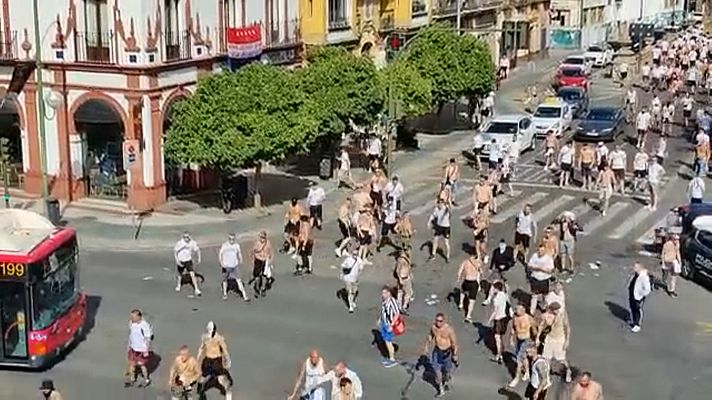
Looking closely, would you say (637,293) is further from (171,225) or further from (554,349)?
(171,225)

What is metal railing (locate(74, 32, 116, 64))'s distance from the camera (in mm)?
34094

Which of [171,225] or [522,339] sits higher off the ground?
[522,339]

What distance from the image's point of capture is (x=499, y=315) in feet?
69.8

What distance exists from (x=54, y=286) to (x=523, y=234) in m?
12.0

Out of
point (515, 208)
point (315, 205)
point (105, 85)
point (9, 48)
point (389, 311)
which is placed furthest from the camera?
point (9, 48)

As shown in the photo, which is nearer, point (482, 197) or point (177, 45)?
point (482, 197)

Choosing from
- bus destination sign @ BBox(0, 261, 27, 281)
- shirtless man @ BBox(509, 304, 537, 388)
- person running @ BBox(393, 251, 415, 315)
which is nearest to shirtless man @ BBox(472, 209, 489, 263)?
person running @ BBox(393, 251, 415, 315)

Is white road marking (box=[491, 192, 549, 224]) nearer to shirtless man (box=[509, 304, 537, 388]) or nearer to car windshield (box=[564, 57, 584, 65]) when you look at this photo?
shirtless man (box=[509, 304, 537, 388])

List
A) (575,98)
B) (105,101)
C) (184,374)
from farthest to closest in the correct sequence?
1. (575,98)
2. (105,101)
3. (184,374)

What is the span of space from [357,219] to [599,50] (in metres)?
53.0

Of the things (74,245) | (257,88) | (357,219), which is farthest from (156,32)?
(74,245)

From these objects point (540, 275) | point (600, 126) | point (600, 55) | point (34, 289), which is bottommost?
point (540, 275)

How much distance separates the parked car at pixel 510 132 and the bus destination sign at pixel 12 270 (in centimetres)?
2440

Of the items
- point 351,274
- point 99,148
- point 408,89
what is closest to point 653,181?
point 408,89
